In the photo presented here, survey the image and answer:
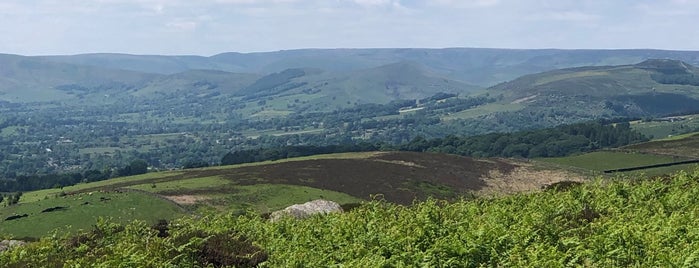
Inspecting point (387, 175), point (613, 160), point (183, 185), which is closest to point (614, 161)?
point (613, 160)

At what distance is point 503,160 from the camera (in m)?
150

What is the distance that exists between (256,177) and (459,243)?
102184 mm

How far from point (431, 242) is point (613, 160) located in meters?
142

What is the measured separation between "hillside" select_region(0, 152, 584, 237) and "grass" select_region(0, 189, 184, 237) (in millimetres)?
127

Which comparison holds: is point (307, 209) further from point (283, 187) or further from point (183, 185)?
point (183, 185)

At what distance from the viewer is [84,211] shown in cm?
8919

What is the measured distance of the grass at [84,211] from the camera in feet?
268

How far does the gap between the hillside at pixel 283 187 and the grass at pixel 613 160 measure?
1812cm

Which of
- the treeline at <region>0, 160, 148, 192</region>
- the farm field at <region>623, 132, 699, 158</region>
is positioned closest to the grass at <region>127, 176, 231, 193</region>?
the treeline at <region>0, 160, 148, 192</region>

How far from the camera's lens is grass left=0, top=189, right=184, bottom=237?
268 feet

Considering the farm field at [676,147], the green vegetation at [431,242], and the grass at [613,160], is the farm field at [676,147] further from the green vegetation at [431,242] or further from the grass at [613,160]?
the green vegetation at [431,242]

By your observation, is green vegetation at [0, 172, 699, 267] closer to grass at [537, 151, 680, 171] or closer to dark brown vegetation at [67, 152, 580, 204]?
dark brown vegetation at [67, 152, 580, 204]

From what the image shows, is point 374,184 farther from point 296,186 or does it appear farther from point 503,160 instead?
point 503,160

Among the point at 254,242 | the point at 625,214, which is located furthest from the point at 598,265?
the point at 254,242
